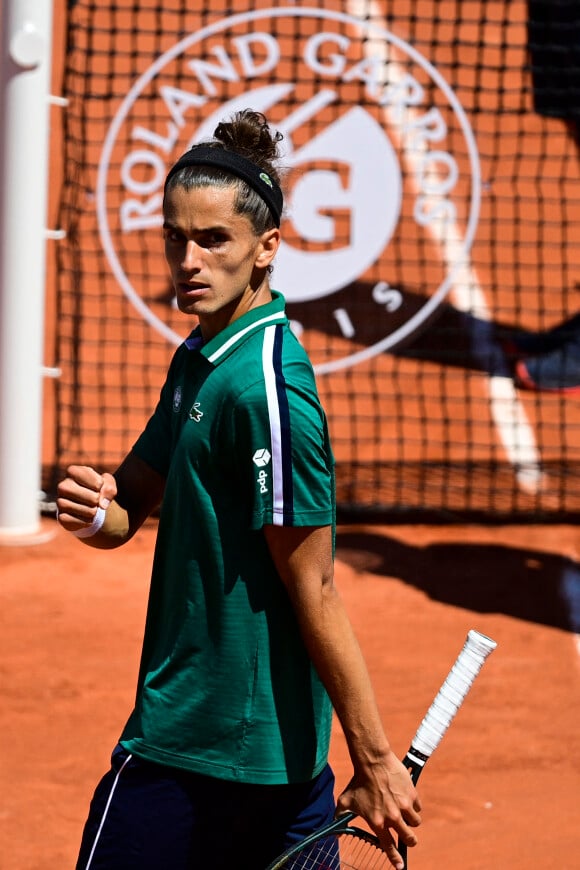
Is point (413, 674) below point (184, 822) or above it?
below

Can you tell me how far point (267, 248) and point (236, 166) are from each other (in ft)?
0.55

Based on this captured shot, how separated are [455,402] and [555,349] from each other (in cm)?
78

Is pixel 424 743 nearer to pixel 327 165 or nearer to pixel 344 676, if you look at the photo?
pixel 344 676

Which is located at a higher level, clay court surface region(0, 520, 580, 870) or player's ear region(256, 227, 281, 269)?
player's ear region(256, 227, 281, 269)

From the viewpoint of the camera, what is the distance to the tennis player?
234cm

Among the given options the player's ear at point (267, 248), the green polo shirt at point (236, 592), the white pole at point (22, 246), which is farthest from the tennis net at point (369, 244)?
the green polo shirt at point (236, 592)

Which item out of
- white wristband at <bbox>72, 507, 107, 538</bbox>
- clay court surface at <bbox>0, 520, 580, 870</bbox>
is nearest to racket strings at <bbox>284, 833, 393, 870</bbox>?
white wristband at <bbox>72, 507, 107, 538</bbox>

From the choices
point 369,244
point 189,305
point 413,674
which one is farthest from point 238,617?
point 369,244

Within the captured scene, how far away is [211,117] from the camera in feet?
29.2

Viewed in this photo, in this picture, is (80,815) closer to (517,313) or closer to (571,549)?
(571,549)

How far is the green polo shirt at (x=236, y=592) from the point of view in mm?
2334

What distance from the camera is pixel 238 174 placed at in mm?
2508

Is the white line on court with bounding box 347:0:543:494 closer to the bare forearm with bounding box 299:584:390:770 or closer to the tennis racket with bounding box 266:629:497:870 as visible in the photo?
the tennis racket with bounding box 266:629:497:870

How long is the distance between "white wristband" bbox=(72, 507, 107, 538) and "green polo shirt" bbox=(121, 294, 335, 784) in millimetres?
264
